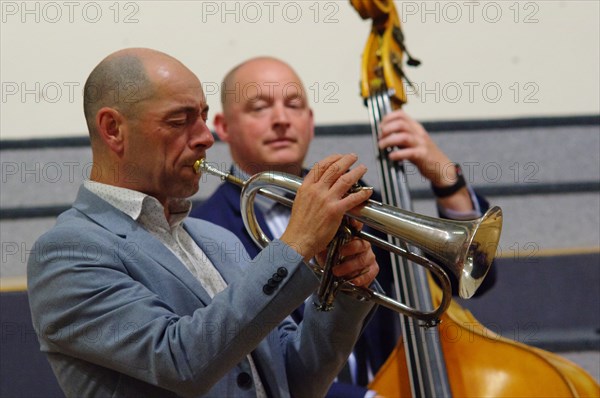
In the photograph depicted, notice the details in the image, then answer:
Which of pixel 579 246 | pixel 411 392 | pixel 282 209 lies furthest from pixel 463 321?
pixel 579 246

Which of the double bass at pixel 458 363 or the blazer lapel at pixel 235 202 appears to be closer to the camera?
the double bass at pixel 458 363

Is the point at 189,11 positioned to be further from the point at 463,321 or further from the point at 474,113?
the point at 463,321

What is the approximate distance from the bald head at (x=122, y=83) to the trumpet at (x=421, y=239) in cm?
12

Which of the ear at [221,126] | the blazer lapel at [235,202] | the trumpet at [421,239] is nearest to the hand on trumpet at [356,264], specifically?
the trumpet at [421,239]

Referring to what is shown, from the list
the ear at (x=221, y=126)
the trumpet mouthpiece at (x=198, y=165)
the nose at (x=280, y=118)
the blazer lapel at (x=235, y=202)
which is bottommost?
the blazer lapel at (x=235, y=202)

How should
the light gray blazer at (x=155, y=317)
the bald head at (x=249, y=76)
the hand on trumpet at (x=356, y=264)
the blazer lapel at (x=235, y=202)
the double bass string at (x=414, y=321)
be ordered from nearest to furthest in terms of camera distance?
the light gray blazer at (x=155, y=317)
the hand on trumpet at (x=356, y=264)
the double bass string at (x=414, y=321)
the blazer lapel at (x=235, y=202)
the bald head at (x=249, y=76)

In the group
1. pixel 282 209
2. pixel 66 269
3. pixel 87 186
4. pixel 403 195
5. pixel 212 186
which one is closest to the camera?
pixel 66 269

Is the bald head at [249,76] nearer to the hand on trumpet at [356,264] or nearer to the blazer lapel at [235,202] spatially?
the blazer lapel at [235,202]

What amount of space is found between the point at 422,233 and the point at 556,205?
49.5 inches

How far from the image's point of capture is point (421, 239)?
1107 mm

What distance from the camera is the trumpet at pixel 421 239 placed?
110cm

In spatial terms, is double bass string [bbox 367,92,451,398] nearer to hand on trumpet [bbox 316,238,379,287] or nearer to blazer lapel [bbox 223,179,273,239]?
blazer lapel [bbox 223,179,273,239]

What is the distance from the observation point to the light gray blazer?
1.05m

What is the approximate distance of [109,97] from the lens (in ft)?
4.04
